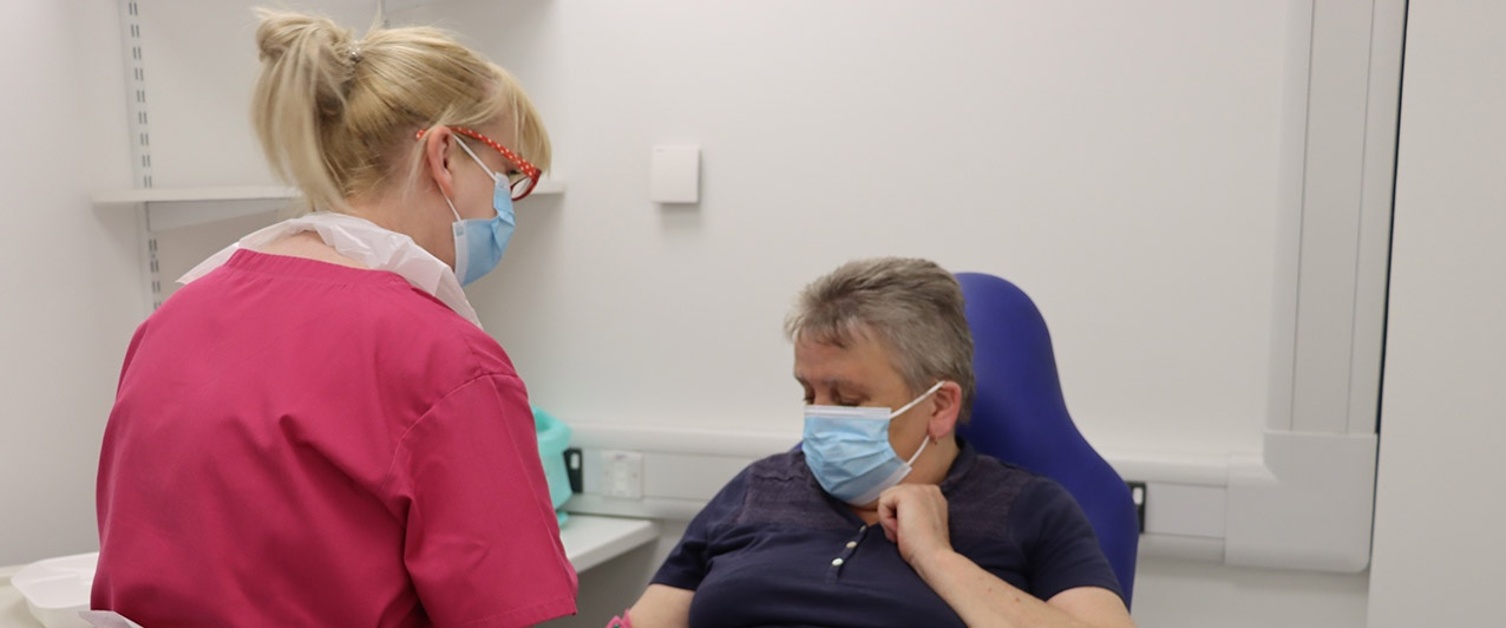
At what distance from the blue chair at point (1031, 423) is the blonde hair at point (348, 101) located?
2.90ft

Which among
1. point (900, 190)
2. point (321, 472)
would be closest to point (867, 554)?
point (321, 472)

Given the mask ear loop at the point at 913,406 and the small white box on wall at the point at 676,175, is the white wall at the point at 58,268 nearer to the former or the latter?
the small white box on wall at the point at 676,175

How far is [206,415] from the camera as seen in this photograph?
999mm

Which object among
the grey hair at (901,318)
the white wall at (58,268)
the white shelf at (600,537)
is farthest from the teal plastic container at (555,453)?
the grey hair at (901,318)

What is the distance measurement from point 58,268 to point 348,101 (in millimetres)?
1126

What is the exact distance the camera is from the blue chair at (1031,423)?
1761mm

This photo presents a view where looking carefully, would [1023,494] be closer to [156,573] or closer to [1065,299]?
[1065,299]

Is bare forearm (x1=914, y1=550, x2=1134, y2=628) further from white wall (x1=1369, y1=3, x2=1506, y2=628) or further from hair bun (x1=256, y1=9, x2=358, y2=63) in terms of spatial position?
hair bun (x1=256, y1=9, x2=358, y2=63)

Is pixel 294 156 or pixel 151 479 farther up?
pixel 294 156

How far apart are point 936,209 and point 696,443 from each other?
669 millimetres

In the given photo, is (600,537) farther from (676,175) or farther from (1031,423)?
(1031,423)

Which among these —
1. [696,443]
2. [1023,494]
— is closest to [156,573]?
[1023,494]

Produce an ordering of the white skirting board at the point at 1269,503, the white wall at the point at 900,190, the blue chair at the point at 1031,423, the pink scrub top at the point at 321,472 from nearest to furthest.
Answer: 1. the pink scrub top at the point at 321,472
2. the blue chair at the point at 1031,423
3. the white skirting board at the point at 1269,503
4. the white wall at the point at 900,190

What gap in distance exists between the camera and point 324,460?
1009mm
